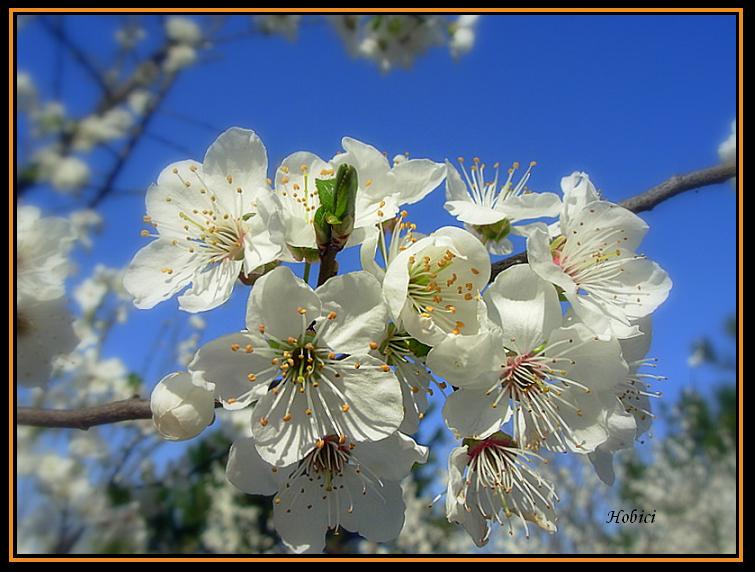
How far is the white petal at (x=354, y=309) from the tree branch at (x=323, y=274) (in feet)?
0.32

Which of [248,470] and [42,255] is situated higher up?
[42,255]

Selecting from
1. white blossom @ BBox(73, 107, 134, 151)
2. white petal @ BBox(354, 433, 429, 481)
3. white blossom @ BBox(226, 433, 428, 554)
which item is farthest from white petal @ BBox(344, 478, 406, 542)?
white blossom @ BBox(73, 107, 134, 151)

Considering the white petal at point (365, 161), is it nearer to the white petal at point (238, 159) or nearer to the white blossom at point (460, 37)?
the white petal at point (238, 159)

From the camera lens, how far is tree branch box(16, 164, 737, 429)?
1.10 metres

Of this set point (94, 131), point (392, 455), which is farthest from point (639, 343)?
point (94, 131)

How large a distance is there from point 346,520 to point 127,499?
310cm

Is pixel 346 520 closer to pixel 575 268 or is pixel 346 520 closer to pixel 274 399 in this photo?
pixel 274 399

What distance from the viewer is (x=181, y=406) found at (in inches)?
41.0

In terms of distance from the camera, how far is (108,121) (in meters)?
3.10

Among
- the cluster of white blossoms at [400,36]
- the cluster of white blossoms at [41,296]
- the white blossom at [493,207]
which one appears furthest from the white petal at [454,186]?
the cluster of white blossoms at [400,36]

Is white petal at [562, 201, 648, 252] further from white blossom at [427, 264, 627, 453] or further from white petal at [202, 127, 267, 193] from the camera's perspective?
white petal at [202, 127, 267, 193]

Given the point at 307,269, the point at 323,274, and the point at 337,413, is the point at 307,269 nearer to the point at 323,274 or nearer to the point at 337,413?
the point at 323,274

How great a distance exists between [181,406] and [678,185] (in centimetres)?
111

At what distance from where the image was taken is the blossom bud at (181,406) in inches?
40.6
